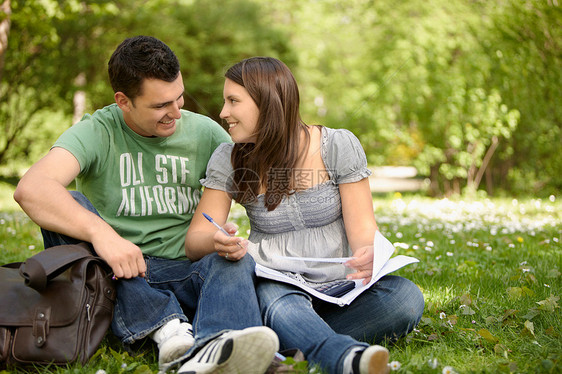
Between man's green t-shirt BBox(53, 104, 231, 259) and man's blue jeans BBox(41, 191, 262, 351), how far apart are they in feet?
A: 1.09

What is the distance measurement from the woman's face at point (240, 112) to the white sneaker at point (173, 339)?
3.13 feet

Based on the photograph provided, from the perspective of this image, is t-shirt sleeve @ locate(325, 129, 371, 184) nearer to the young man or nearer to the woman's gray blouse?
the woman's gray blouse

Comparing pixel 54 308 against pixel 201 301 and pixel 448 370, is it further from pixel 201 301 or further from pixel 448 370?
pixel 448 370

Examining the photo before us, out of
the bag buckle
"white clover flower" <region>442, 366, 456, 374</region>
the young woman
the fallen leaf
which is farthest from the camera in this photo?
the young woman

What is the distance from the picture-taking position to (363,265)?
2.43 meters

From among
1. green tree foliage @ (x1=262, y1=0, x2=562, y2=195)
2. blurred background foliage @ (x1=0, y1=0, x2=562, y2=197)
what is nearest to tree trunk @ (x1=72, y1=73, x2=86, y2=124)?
blurred background foliage @ (x1=0, y1=0, x2=562, y2=197)

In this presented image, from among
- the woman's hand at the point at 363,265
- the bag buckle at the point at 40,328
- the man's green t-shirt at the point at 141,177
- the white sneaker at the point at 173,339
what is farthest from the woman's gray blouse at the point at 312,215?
the bag buckle at the point at 40,328

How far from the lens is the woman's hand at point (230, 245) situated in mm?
2252

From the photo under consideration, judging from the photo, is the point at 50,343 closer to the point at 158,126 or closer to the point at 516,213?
the point at 158,126

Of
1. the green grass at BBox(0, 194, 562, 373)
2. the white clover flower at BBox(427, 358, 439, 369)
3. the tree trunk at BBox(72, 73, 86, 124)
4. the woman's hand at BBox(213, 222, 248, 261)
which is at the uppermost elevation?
the tree trunk at BBox(72, 73, 86, 124)

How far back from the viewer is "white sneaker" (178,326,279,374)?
1815 mm

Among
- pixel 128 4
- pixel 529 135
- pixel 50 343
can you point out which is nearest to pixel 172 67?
pixel 50 343

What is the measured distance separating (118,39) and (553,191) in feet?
37.1

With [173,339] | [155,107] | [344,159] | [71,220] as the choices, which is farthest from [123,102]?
[173,339]
